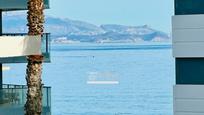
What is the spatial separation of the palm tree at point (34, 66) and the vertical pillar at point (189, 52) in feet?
34.3

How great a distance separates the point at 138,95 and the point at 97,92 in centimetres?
1861

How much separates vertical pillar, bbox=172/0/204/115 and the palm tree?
10443 millimetres

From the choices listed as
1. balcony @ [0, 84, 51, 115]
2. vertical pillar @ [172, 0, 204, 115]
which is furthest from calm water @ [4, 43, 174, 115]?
balcony @ [0, 84, 51, 115]

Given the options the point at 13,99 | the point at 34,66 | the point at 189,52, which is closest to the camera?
the point at 34,66

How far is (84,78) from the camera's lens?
165500mm

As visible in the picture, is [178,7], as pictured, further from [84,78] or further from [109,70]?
[109,70]

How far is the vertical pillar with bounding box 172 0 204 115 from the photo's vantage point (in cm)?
2930

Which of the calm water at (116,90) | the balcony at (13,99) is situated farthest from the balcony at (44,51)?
the calm water at (116,90)

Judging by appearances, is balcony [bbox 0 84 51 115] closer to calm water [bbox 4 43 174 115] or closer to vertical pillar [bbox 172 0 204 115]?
vertical pillar [bbox 172 0 204 115]

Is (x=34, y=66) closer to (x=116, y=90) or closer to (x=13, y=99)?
(x=13, y=99)

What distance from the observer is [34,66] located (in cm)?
1988

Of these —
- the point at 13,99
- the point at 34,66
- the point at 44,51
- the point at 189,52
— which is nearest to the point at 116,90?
the point at 189,52

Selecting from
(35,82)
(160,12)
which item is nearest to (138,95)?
(160,12)

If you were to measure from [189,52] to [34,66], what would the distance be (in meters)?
11.0
